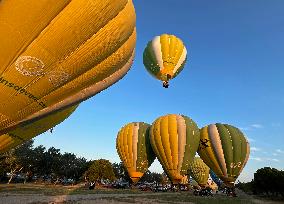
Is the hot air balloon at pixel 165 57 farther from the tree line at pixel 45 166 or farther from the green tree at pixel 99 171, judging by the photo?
the green tree at pixel 99 171

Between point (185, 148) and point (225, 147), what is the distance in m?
4.87

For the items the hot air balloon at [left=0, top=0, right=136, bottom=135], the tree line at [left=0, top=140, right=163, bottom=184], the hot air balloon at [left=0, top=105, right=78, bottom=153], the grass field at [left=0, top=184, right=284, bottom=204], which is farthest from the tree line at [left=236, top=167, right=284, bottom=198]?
the hot air balloon at [left=0, top=0, right=136, bottom=135]

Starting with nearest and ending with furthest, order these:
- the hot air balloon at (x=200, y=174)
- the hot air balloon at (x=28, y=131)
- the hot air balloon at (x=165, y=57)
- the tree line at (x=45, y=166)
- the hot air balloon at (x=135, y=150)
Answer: the hot air balloon at (x=28, y=131)
the hot air balloon at (x=165, y=57)
the hot air balloon at (x=135, y=150)
the hot air balloon at (x=200, y=174)
the tree line at (x=45, y=166)

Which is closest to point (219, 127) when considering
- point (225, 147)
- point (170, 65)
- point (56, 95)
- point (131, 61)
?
point (225, 147)

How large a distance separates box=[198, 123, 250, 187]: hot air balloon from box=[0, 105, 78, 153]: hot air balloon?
25.5 metres

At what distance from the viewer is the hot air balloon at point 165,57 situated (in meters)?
30.6

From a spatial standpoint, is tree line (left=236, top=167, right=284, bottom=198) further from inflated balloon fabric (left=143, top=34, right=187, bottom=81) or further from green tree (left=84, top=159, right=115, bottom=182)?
inflated balloon fabric (left=143, top=34, right=187, bottom=81)

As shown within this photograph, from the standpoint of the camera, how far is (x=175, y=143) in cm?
3316

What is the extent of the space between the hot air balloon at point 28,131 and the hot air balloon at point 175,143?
833 inches

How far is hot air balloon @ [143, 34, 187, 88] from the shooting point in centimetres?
3064

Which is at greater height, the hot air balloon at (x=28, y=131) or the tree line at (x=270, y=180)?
the tree line at (x=270, y=180)

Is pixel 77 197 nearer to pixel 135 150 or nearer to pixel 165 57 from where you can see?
pixel 135 150

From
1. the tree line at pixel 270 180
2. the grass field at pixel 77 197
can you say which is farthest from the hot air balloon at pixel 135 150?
the tree line at pixel 270 180

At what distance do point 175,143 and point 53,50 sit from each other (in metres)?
26.5
